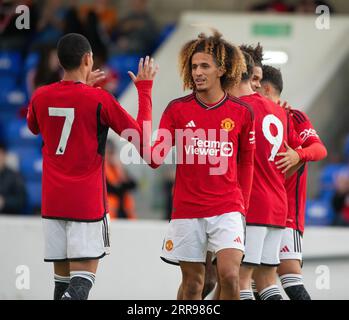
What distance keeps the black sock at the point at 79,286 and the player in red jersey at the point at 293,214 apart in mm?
1604

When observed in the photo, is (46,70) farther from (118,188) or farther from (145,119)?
(145,119)

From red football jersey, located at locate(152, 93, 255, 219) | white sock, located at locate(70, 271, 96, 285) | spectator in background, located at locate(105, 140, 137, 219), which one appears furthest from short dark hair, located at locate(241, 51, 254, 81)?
spectator in background, located at locate(105, 140, 137, 219)

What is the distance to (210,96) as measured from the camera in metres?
8.11

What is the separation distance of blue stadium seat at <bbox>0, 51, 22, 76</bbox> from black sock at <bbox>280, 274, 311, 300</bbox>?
8.27m

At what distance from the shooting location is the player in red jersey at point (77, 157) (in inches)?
316

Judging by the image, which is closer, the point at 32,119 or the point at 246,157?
the point at 246,157

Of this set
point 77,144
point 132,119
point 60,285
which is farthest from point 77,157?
point 60,285

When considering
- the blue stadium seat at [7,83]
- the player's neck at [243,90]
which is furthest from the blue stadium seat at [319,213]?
the player's neck at [243,90]

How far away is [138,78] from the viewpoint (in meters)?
8.09

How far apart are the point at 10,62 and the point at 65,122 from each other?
8.66 meters

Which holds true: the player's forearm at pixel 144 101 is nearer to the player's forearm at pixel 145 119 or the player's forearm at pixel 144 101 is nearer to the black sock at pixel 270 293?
the player's forearm at pixel 145 119

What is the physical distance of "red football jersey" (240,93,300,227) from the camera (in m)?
8.48

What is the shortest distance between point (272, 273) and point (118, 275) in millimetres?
2189

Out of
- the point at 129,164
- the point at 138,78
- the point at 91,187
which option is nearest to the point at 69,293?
the point at 91,187
